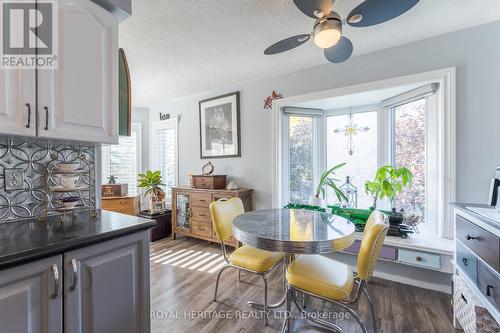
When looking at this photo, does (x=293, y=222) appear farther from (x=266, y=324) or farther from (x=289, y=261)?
(x=266, y=324)

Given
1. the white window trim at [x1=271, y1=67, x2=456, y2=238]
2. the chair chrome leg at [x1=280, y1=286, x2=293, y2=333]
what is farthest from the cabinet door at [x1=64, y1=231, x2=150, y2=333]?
the white window trim at [x1=271, y1=67, x2=456, y2=238]

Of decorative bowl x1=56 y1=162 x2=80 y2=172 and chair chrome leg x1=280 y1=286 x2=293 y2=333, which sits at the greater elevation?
decorative bowl x1=56 y1=162 x2=80 y2=172

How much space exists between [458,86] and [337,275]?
200cm

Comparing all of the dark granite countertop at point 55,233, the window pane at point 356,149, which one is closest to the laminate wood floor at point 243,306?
the dark granite countertop at point 55,233

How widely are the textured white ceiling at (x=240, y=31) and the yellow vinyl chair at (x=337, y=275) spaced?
1620mm

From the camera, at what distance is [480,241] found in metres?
1.26

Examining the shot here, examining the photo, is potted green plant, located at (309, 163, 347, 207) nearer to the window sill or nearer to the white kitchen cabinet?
the window sill

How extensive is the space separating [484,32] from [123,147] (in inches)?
200

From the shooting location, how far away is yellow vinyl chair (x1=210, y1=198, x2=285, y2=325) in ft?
5.76

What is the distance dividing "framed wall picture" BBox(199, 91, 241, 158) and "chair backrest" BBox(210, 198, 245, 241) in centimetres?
130

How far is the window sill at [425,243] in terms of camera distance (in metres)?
1.95

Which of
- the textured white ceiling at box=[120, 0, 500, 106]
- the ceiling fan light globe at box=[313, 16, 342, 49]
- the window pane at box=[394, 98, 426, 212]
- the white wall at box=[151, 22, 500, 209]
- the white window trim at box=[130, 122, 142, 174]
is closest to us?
the ceiling fan light globe at box=[313, 16, 342, 49]

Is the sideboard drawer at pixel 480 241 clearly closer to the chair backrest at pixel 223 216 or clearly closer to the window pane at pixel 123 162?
the chair backrest at pixel 223 216

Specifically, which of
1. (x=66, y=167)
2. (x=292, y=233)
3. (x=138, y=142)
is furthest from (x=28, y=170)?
(x=138, y=142)
